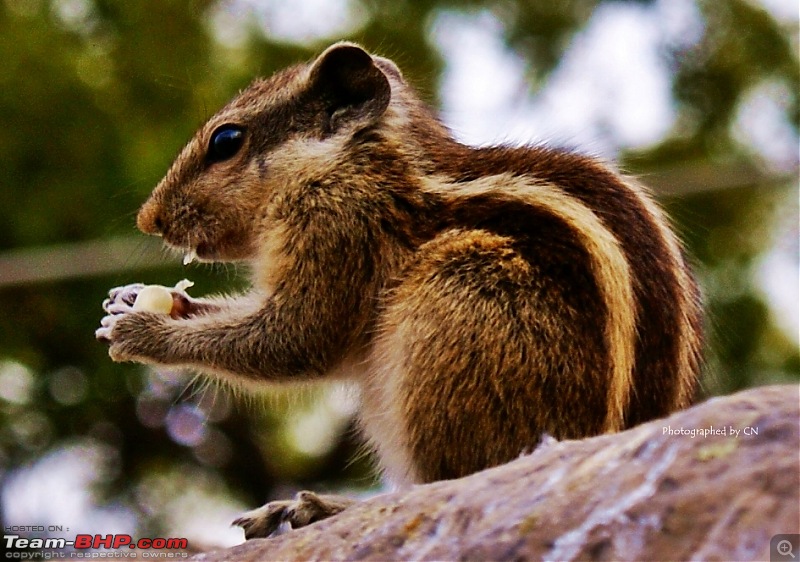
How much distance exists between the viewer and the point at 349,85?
14.7ft

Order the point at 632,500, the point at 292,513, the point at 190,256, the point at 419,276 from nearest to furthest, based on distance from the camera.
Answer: the point at 632,500 < the point at 292,513 < the point at 419,276 < the point at 190,256

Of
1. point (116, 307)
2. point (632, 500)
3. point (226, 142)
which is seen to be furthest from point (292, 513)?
point (226, 142)

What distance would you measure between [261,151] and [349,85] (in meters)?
0.40

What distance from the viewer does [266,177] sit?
444cm

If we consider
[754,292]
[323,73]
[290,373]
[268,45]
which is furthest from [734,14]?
[290,373]

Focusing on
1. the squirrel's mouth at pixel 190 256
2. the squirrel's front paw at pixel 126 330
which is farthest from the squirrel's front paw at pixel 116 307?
the squirrel's mouth at pixel 190 256

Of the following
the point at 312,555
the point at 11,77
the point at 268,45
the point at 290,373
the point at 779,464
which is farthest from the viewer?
the point at 268,45

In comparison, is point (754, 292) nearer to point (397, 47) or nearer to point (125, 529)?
point (397, 47)

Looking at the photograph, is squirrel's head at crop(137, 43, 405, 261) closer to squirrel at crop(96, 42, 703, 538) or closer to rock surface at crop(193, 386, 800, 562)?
squirrel at crop(96, 42, 703, 538)

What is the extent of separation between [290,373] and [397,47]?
16.9 feet

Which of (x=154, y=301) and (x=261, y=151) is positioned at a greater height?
(x=261, y=151)

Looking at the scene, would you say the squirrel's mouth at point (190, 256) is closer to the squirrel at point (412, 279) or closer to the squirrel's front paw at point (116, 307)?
the squirrel at point (412, 279)

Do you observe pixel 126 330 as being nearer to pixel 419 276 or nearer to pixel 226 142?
pixel 226 142

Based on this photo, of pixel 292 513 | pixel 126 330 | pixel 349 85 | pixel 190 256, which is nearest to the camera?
pixel 292 513
